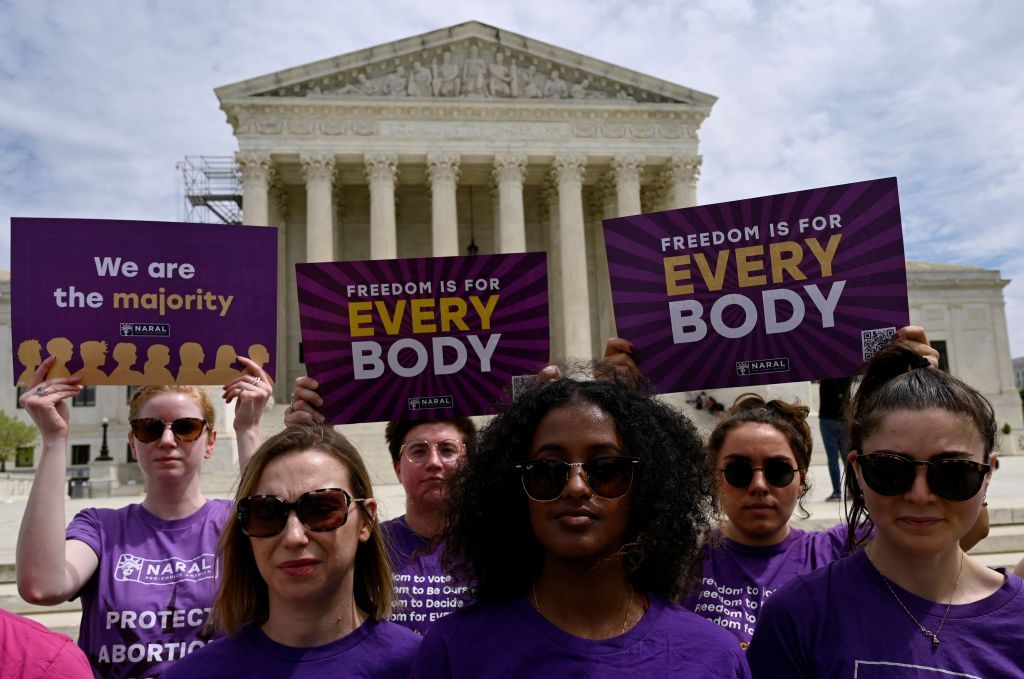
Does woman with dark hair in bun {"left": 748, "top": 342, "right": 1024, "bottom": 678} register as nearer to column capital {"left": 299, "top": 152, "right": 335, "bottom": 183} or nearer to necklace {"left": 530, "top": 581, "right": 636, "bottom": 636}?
necklace {"left": 530, "top": 581, "right": 636, "bottom": 636}

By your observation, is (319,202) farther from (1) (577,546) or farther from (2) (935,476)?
(2) (935,476)

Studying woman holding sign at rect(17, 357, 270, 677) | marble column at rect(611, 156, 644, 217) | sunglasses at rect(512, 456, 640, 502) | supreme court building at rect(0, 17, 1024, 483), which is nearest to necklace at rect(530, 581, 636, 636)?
sunglasses at rect(512, 456, 640, 502)

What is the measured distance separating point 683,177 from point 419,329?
3417 cm

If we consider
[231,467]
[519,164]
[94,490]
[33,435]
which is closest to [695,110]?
[519,164]

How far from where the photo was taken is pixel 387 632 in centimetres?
289

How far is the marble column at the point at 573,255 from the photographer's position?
1416 inches

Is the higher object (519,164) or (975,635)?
(519,164)

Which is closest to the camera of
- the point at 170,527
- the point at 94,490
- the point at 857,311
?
the point at 170,527

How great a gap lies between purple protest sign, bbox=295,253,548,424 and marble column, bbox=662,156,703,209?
33.3 m

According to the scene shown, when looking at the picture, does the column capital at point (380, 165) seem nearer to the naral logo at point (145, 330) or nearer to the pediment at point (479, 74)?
the pediment at point (479, 74)

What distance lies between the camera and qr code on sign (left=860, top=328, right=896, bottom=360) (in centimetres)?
477

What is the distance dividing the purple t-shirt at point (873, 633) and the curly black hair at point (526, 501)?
37cm

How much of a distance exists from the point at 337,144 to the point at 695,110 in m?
17.4

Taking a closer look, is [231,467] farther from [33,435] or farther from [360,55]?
[33,435]
